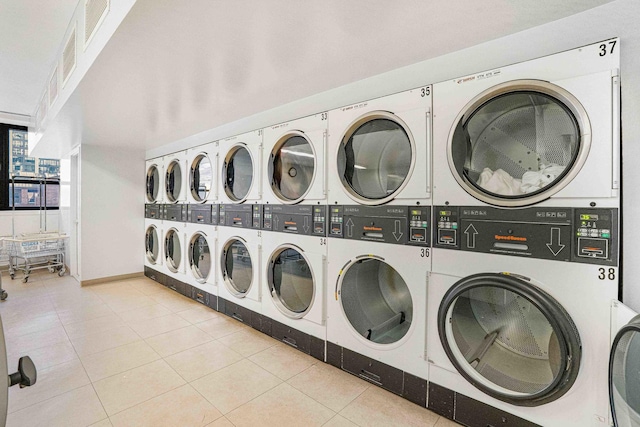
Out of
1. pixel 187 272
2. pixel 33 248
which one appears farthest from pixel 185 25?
pixel 33 248

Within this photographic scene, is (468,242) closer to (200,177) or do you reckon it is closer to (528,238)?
(528,238)

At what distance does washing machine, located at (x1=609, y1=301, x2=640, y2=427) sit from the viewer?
1184 millimetres

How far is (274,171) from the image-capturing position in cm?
295

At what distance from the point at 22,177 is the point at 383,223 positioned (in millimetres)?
7557

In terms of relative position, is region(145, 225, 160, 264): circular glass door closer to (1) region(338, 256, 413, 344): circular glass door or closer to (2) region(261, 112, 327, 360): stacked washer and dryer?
(2) region(261, 112, 327, 360): stacked washer and dryer

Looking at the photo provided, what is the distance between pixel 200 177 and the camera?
160 inches

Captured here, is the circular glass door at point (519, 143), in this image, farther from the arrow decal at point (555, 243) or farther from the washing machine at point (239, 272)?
the washing machine at point (239, 272)

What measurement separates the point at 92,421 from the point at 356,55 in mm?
2906

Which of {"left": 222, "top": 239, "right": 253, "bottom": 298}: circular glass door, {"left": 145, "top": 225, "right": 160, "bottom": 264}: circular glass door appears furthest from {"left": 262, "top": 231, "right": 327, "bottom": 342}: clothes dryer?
{"left": 145, "top": 225, "right": 160, "bottom": 264}: circular glass door

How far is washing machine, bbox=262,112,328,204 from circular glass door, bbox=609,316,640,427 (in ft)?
6.11

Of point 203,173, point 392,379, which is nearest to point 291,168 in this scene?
point 203,173

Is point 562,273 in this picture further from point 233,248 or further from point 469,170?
point 233,248

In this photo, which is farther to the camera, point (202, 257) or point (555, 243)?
point (202, 257)

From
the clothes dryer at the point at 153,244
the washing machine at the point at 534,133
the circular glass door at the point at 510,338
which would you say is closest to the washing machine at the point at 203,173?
the clothes dryer at the point at 153,244
